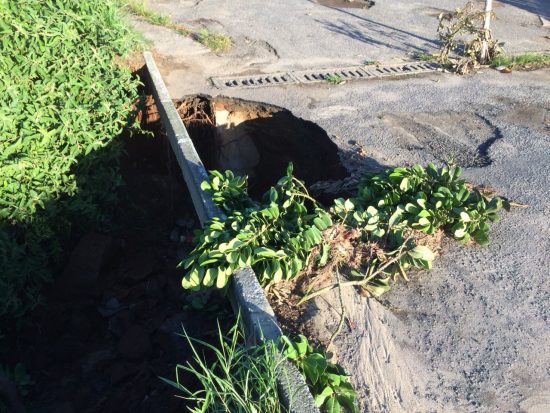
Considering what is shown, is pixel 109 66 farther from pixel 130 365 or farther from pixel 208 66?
pixel 130 365

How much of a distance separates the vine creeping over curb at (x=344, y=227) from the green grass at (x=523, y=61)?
3774 millimetres

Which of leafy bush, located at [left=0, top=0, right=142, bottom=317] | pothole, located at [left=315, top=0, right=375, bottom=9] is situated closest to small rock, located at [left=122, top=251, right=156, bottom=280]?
leafy bush, located at [left=0, top=0, right=142, bottom=317]

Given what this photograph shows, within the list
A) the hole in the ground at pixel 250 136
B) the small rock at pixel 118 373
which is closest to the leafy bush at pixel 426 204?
the hole in the ground at pixel 250 136

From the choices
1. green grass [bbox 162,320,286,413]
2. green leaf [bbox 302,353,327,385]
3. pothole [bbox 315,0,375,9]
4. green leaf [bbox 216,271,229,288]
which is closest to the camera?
green grass [bbox 162,320,286,413]

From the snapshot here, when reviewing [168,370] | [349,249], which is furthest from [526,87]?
[168,370]

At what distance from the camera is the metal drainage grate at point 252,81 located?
702 cm

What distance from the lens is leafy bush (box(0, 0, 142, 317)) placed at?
461 centimetres

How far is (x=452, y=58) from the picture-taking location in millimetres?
8102

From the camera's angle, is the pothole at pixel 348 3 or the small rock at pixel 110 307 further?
the pothole at pixel 348 3

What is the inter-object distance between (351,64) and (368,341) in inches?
199

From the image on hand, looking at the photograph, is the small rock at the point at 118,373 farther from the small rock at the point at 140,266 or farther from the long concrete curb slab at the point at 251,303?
the long concrete curb slab at the point at 251,303

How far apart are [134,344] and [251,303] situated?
1.71 metres

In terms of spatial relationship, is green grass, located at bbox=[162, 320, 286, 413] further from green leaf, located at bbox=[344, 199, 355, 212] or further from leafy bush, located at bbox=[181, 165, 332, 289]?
green leaf, located at bbox=[344, 199, 355, 212]

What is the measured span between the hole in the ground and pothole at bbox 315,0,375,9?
4.54 m
